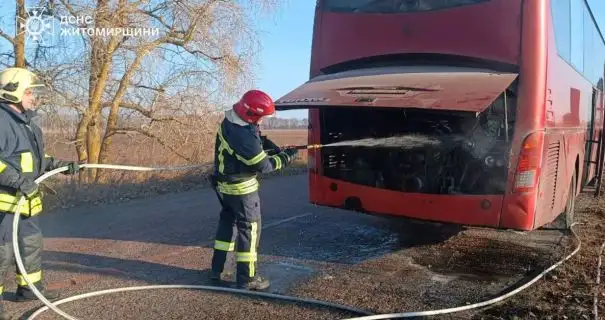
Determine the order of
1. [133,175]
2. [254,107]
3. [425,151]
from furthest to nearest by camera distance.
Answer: [133,175]
[425,151]
[254,107]

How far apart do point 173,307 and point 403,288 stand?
2.13m

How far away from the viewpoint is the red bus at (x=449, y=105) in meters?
5.25

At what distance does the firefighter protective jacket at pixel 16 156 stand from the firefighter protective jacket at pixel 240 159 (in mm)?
1557

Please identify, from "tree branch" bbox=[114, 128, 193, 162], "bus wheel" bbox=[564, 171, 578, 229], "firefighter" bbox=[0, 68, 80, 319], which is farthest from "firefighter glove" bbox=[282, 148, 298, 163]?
"tree branch" bbox=[114, 128, 193, 162]

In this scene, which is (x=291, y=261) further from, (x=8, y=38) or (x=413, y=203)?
(x=8, y=38)

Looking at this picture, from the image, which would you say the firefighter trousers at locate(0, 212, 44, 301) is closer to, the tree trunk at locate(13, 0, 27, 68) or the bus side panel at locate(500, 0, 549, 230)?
the bus side panel at locate(500, 0, 549, 230)

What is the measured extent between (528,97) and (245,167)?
290 centimetres

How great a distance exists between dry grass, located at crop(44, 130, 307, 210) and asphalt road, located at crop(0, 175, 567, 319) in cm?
142

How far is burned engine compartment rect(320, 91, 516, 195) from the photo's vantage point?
215 inches

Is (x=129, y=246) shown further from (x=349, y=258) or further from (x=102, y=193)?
(x=102, y=193)

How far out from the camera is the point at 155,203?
10.2 m

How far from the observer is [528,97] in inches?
206

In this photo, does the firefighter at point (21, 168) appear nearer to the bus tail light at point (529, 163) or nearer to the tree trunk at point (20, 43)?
the bus tail light at point (529, 163)

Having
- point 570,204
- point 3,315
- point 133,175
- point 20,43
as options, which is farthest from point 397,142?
point 20,43
